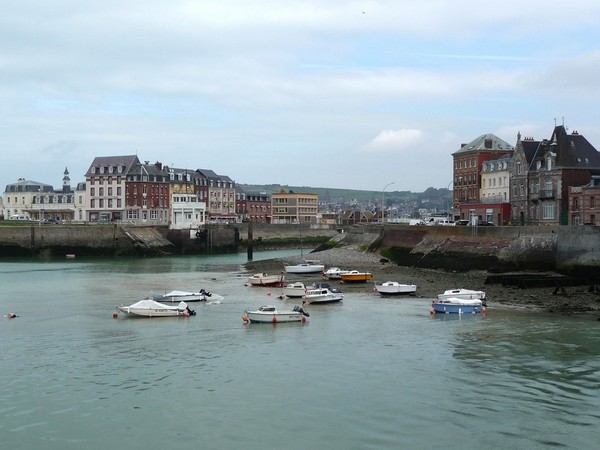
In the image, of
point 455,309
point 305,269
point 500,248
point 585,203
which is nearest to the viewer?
point 455,309

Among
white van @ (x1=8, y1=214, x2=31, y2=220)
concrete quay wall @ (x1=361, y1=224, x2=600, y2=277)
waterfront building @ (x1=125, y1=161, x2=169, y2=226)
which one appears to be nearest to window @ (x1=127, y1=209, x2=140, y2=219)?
waterfront building @ (x1=125, y1=161, x2=169, y2=226)

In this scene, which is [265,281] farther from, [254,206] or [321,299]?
[254,206]

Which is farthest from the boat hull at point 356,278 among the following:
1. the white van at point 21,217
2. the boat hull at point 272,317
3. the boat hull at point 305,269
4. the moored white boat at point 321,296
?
the white van at point 21,217

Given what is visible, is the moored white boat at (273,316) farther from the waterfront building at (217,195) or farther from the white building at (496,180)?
the waterfront building at (217,195)

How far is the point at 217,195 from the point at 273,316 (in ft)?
395

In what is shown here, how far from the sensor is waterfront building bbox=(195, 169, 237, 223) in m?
156

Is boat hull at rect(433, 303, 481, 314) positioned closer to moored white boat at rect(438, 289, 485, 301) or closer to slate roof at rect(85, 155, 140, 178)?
moored white boat at rect(438, 289, 485, 301)

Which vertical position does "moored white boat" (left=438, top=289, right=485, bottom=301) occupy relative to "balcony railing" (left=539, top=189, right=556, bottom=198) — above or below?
below

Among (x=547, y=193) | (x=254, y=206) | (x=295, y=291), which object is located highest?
(x=254, y=206)

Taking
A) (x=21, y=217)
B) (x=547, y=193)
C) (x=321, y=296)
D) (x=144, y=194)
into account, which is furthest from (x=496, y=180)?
(x=21, y=217)

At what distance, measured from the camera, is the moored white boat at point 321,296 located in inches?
2025

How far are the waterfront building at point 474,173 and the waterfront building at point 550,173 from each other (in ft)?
23.1

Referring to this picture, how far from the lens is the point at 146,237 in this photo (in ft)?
370

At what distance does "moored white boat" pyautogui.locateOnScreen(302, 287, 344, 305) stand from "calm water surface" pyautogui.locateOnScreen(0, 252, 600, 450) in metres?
2.36
